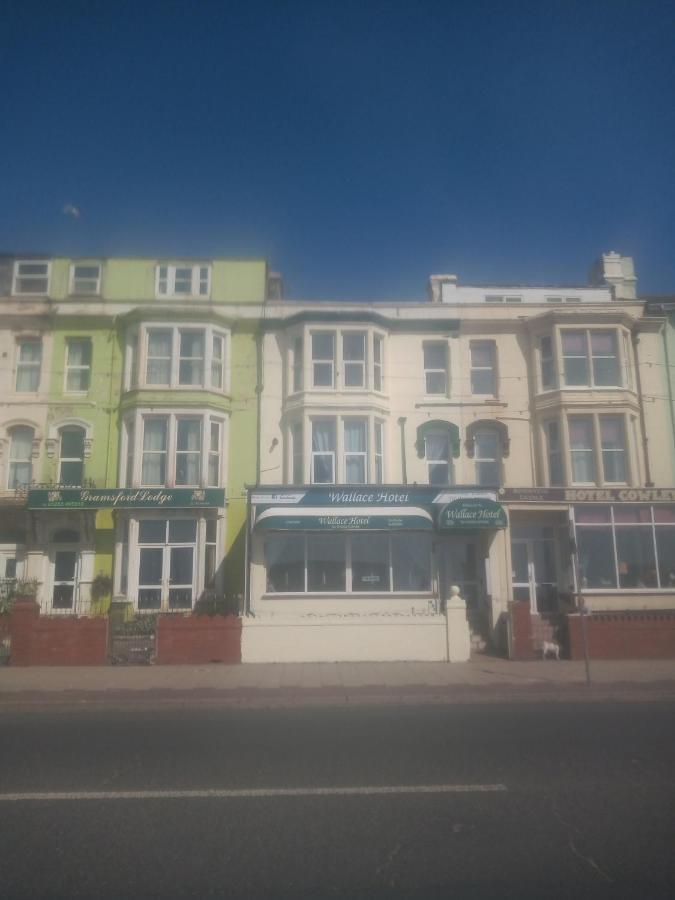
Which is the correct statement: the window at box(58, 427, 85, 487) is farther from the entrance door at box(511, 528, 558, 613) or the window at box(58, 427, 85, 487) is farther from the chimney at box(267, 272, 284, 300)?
the entrance door at box(511, 528, 558, 613)

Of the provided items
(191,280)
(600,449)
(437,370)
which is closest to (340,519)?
(437,370)

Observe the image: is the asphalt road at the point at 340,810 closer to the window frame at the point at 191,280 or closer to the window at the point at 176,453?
the window at the point at 176,453

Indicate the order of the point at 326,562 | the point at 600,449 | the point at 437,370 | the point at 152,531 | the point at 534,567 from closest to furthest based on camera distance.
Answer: the point at 326,562, the point at 152,531, the point at 534,567, the point at 600,449, the point at 437,370

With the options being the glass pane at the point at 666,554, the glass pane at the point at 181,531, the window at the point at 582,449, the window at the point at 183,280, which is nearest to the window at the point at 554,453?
the window at the point at 582,449

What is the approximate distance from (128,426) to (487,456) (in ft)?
39.1

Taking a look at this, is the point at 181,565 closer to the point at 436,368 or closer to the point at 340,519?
the point at 340,519

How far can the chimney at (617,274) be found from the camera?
25.2 m

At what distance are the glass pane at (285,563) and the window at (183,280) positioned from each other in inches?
374

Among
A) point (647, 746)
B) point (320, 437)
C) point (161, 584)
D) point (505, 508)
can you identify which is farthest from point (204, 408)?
point (647, 746)

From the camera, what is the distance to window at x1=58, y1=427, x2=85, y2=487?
787 inches

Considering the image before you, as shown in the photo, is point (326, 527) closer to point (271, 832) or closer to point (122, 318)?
point (122, 318)

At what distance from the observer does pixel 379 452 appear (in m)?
20.1

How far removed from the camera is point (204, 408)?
1980 centimetres

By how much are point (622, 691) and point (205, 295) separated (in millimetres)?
17288
